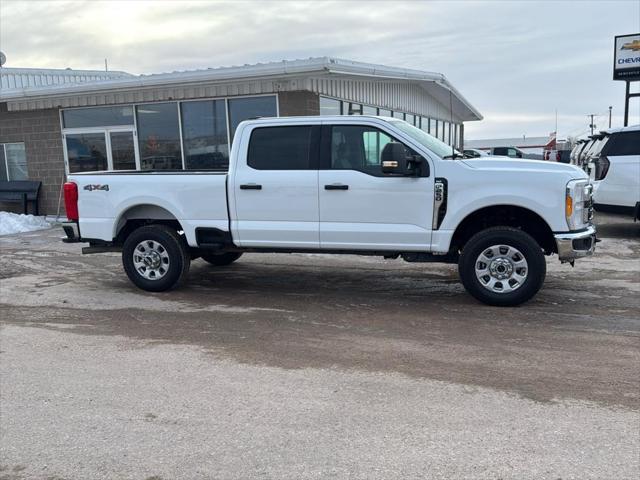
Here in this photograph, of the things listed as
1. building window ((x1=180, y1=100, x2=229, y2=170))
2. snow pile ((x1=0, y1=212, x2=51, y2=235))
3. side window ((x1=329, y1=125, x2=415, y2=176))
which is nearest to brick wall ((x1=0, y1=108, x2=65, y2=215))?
snow pile ((x1=0, y1=212, x2=51, y2=235))

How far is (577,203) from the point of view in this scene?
617cm

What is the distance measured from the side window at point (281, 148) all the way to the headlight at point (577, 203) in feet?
9.26

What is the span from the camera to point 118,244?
25.4ft

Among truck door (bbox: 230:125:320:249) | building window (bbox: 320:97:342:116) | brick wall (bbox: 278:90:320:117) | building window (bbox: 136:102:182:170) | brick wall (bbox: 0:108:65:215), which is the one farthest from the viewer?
brick wall (bbox: 0:108:65:215)

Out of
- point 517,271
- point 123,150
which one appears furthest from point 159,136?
point 517,271

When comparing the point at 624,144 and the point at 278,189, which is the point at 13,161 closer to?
the point at 278,189

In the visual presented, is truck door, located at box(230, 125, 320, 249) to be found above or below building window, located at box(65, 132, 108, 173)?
below

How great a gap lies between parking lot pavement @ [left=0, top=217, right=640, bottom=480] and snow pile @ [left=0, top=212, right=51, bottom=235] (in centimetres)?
697

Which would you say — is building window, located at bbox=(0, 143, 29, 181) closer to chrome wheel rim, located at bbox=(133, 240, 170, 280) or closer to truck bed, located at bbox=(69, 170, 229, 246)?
truck bed, located at bbox=(69, 170, 229, 246)

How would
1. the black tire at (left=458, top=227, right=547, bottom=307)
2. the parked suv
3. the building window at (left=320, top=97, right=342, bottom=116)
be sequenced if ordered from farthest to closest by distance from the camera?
the building window at (left=320, top=97, right=342, bottom=116)
the parked suv
the black tire at (left=458, top=227, right=547, bottom=307)

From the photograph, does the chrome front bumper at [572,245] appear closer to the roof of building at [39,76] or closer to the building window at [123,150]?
the building window at [123,150]

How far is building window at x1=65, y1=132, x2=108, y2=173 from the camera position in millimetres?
15305

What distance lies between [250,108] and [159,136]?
2739mm

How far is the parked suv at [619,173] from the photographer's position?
10680 mm
